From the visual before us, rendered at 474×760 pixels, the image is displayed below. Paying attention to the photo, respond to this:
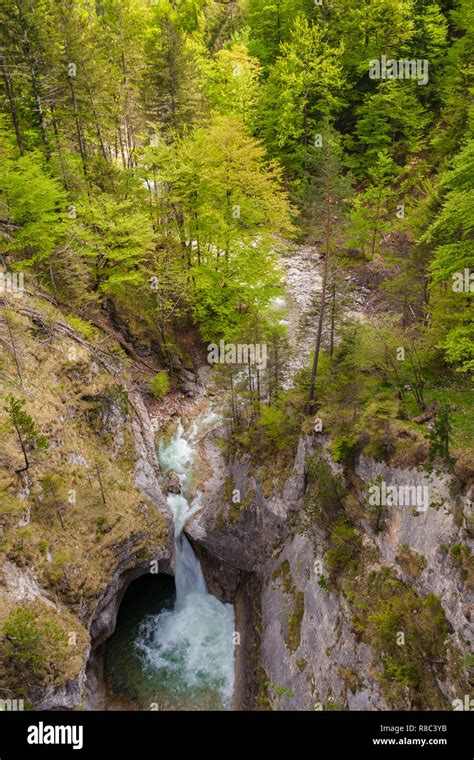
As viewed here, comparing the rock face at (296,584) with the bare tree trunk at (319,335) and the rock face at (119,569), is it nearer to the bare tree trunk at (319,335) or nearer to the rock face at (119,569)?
the bare tree trunk at (319,335)

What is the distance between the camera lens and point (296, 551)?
1658cm

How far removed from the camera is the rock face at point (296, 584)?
11023 mm

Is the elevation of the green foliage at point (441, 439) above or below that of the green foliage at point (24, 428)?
below

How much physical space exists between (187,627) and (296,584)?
633 centimetres

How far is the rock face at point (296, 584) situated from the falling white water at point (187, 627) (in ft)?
1.85

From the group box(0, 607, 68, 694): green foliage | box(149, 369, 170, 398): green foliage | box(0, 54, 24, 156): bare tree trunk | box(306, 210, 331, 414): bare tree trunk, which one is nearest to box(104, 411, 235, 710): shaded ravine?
box(149, 369, 170, 398): green foliage

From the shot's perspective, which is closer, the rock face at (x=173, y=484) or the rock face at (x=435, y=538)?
the rock face at (x=435, y=538)

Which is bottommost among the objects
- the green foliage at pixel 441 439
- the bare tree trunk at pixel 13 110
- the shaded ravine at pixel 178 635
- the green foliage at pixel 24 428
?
the shaded ravine at pixel 178 635

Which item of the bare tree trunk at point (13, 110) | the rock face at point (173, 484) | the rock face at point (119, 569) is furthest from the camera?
the rock face at point (173, 484)

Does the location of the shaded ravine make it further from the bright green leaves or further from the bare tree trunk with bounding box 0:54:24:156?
the bare tree trunk with bounding box 0:54:24:156

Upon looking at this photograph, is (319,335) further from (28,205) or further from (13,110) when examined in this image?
(13,110)

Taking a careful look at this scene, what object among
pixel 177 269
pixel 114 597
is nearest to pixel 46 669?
pixel 114 597

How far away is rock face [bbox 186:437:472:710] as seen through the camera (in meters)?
11.0

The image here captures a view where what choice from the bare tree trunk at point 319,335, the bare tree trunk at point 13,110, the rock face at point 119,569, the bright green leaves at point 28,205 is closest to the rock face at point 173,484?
the rock face at point 119,569
